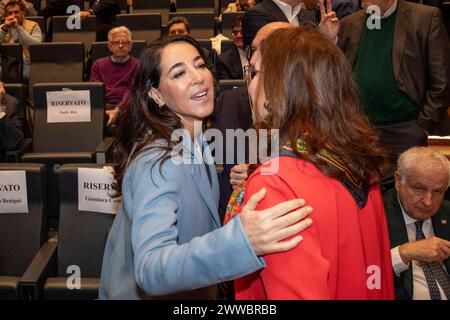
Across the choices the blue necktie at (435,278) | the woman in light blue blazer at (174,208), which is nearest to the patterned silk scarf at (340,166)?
the woman in light blue blazer at (174,208)

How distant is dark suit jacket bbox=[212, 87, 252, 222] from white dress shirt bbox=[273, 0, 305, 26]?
13.6 inches

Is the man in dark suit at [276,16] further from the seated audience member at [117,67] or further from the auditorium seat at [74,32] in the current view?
the auditorium seat at [74,32]

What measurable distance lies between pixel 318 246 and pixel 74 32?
5.01m

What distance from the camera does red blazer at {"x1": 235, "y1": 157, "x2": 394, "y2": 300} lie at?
83cm

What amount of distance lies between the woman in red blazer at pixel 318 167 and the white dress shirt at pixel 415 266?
809mm

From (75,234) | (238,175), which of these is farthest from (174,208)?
(75,234)

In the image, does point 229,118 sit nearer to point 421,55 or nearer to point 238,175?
point 238,175

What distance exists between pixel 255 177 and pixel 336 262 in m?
0.19

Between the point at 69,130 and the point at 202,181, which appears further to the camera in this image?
the point at 69,130

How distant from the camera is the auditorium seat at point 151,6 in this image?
5938 mm

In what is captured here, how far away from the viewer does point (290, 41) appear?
957 mm

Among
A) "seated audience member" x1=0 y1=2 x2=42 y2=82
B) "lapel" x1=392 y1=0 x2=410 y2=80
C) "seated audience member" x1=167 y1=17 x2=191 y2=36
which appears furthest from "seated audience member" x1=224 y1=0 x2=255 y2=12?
"lapel" x1=392 y1=0 x2=410 y2=80

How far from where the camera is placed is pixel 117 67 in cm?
420
